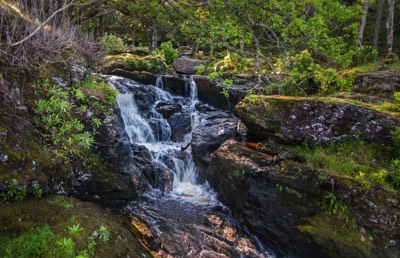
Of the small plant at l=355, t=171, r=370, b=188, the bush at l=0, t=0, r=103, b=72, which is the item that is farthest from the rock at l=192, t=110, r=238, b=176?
the bush at l=0, t=0, r=103, b=72

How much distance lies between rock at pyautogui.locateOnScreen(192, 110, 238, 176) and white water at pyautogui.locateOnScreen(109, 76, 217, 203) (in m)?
0.35

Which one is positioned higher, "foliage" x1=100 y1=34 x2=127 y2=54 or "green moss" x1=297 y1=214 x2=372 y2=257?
"foliage" x1=100 y1=34 x2=127 y2=54

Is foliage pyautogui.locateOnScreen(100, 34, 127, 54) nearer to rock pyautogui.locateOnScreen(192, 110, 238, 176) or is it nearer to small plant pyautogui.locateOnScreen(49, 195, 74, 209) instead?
rock pyautogui.locateOnScreen(192, 110, 238, 176)

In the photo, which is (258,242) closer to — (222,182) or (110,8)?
(222,182)

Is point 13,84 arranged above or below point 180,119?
above

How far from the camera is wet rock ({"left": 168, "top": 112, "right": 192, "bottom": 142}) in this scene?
45.0 feet

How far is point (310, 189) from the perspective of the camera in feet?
25.7

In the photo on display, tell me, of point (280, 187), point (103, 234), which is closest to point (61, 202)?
point (103, 234)

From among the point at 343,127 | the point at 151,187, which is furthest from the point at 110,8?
the point at 343,127

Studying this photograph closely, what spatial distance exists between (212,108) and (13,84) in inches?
459

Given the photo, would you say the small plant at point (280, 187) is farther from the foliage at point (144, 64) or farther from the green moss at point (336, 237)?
the foliage at point (144, 64)

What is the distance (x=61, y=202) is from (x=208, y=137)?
7221mm

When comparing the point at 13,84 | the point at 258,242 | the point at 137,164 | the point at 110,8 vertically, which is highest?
the point at 110,8

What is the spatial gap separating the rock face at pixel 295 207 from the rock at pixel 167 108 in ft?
19.3
